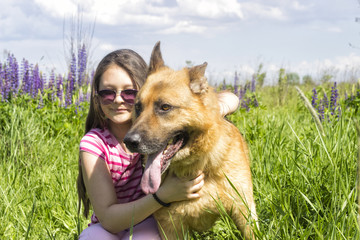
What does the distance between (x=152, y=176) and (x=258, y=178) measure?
1.31 meters

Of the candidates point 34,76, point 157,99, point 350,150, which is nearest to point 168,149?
point 157,99

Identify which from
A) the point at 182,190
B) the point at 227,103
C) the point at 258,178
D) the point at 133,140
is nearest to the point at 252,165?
the point at 258,178

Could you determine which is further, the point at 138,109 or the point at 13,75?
the point at 13,75

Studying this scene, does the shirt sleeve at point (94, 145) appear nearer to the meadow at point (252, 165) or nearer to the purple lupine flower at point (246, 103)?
the meadow at point (252, 165)

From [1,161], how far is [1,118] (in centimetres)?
103

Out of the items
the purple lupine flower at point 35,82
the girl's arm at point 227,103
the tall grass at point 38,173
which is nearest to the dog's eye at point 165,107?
the girl's arm at point 227,103

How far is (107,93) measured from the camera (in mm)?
2766

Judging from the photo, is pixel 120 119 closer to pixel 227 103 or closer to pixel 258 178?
pixel 227 103

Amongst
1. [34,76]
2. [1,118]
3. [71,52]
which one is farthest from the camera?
[71,52]

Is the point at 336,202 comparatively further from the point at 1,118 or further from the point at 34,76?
the point at 34,76

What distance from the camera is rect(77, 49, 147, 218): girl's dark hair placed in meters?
2.83

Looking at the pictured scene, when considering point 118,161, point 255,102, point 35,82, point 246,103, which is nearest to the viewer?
point 118,161

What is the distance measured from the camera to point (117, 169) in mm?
2762

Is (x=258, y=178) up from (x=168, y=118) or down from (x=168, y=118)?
down
